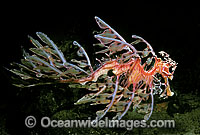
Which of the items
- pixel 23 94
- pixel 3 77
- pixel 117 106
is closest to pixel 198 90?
pixel 117 106

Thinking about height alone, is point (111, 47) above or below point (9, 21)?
below

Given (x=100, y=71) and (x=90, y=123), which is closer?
(x=100, y=71)

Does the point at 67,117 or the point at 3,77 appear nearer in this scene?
the point at 3,77

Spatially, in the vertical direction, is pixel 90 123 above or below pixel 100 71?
below

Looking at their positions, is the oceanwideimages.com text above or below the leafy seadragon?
below

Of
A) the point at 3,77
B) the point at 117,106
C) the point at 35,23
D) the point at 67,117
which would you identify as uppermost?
the point at 35,23

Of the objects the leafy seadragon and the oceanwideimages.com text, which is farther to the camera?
the oceanwideimages.com text

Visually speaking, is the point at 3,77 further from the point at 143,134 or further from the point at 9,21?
the point at 143,134

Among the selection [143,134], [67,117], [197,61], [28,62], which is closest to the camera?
[28,62]

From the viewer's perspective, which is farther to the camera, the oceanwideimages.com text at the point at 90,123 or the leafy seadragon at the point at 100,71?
the oceanwideimages.com text at the point at 90,123

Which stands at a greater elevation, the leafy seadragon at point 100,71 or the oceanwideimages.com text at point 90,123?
the leafy seadragon at point 100,71

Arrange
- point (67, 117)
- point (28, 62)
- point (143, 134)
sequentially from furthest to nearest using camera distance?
point (67, 117) < point (143, 134) < point (28, 62)
